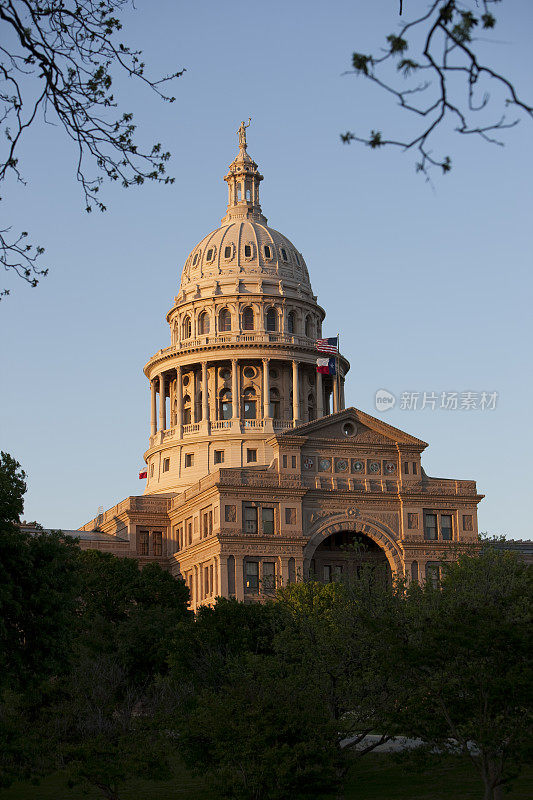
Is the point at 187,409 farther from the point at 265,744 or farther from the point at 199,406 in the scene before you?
the point at 265,744

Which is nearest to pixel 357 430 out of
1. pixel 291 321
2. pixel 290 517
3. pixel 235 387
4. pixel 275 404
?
pixel 290 517

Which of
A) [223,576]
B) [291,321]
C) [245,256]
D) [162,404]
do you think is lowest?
[223,576]

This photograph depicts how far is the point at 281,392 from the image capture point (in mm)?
134125

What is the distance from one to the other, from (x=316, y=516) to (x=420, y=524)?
910 centimetres

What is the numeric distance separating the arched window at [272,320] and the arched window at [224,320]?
4084 millimetres

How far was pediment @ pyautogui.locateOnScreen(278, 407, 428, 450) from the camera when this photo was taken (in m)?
110

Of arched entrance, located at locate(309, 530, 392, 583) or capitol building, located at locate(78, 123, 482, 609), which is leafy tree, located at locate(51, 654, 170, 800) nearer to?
capitol building, located at locate(78, 123, 482, 609)

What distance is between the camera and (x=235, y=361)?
131 metres

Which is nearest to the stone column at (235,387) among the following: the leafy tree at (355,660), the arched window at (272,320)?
the arched window at (272,320)

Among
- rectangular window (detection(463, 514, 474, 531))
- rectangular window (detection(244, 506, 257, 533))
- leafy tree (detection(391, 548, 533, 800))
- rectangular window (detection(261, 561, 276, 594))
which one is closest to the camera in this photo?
leafy tree (detection(391, 548, 533, 800))

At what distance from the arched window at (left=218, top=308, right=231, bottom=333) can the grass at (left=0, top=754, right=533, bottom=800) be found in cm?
7721

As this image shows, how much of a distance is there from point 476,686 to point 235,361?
272 ft

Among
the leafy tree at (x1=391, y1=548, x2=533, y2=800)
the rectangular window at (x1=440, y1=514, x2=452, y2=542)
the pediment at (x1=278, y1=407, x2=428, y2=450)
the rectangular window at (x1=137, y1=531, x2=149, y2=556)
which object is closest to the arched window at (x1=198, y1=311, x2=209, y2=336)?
the rectangular window at (x1=137, y1=531, x2=149, y2=556)

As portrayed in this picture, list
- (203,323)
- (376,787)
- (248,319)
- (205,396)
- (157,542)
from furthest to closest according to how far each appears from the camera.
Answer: (203,323)
(248,319)
(205,396)
(157,542)
(376,787)
